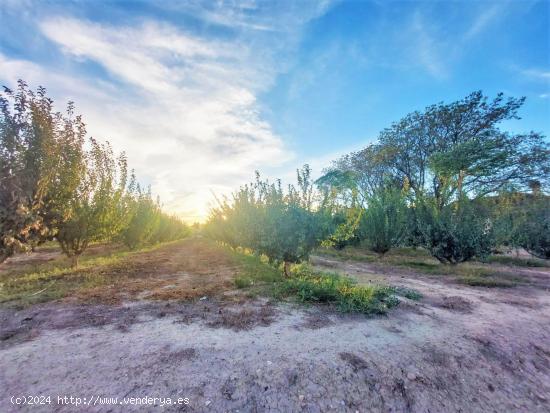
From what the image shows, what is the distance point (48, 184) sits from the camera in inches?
309

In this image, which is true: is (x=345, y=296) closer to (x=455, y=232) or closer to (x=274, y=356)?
(x=274, y=356)

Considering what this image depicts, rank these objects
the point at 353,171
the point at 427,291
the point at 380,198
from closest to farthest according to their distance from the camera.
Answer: the point at 427,291 < the point at 380,198 < the point at 353,171

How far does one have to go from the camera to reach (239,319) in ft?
14.8

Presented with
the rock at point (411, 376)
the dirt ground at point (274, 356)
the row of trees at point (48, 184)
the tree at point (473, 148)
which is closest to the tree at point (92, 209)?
the row of trees at point (48, 184)

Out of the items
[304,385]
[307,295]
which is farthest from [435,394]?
[307,295]

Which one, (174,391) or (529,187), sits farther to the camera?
(529,187)

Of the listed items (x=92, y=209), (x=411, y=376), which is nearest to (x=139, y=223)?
(x=92, y=209)

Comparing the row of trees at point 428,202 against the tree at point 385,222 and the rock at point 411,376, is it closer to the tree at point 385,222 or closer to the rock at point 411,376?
the tree at point 385,222

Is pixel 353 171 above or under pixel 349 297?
above

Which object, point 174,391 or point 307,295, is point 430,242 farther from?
point 174,391

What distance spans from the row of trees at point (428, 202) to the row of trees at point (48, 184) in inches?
220

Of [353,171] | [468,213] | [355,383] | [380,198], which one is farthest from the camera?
[353,171]

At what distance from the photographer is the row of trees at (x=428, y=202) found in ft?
26.7

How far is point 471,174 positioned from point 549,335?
18885 millimetres
